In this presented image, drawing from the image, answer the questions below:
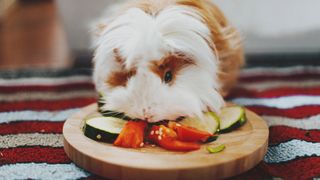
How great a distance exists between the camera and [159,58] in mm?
973

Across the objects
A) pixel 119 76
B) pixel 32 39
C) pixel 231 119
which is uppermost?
pixel 119 76

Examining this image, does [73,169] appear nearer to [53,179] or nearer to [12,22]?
[53,179]

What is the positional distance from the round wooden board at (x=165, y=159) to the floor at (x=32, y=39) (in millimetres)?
1184

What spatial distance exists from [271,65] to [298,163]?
989 mm

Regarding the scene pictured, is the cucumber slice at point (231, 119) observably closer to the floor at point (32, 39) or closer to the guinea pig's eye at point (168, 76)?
the guinea pig's eye at point (168, 76)

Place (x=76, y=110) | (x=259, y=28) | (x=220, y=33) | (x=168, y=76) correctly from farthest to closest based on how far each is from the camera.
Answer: (x=259, y=28)
(x=76, y=110)
(x=220, y=33)
(x=168, y=76)

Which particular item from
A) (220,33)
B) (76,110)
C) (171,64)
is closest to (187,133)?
(171,64)

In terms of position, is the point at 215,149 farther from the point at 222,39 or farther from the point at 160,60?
the point at 222,39

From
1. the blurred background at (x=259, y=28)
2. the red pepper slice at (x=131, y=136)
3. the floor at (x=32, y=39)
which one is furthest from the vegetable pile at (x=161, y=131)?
the floor at (x=32, y=39)

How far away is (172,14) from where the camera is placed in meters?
1.03

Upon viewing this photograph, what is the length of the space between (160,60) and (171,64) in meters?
0.05

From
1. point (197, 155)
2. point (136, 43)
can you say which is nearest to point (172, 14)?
point (136, 43)

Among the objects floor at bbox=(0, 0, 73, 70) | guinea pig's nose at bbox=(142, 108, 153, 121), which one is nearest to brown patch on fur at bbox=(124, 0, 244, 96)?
guinea pig's nose at bbox=(142, 108, 153, 121)

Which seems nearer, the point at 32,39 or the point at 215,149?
the point at 215,149
